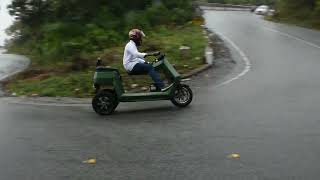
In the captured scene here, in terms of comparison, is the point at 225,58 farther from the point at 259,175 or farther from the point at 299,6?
the point at 299,6

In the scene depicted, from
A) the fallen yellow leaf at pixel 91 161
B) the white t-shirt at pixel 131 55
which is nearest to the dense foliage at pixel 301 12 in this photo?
the white t-shirt at pixel 131 55

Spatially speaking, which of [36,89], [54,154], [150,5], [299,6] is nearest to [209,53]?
[36,89]

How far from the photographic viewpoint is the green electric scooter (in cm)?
1095

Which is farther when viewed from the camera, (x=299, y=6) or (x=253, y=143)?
(x=299, y=6)

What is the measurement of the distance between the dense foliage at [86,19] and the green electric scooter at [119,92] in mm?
8008

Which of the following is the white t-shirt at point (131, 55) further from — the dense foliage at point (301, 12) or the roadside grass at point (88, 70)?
the dense foliage at point (301, 12)

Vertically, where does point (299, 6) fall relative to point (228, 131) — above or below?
below

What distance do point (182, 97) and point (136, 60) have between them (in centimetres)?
121

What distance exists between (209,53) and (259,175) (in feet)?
38.6

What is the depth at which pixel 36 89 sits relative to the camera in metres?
14.6

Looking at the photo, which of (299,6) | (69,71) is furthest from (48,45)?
(299,6)

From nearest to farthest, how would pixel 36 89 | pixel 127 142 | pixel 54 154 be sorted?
pixel 54 154 → pixel 127 142 → pixel 36 89

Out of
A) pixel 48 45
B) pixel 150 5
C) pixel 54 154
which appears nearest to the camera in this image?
pixel 54 154

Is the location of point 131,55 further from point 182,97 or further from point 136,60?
point 182,97
